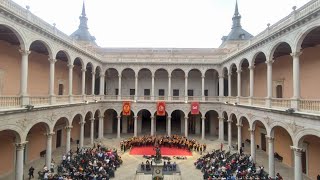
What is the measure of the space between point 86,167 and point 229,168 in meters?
10.8

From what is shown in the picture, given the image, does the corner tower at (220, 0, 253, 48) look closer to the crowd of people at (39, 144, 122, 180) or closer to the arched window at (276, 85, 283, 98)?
the arched window at (276, 85, 283, 98)

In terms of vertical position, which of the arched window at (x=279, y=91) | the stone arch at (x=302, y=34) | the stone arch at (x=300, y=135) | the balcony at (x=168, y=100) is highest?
the stone arch at (x=302, y=34)

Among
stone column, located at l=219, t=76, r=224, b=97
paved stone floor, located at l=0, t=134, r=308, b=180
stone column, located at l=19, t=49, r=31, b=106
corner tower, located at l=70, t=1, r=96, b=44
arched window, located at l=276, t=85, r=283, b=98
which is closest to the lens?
stone column, located at l=19, t=49, r=31, b=106

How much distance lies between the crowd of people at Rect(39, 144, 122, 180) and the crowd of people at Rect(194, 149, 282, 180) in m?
7.29

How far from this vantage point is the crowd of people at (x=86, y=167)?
15352mm

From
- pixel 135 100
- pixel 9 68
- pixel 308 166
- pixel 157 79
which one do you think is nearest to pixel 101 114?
pixel 135 100

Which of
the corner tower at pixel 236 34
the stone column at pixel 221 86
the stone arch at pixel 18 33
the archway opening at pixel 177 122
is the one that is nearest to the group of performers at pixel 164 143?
the archway opening at pixel 177 122

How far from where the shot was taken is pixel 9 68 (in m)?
16.9

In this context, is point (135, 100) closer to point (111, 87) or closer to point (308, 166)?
point (111, 87)

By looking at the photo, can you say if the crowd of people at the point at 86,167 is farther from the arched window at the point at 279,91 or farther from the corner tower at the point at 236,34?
the corner tower at the point at 236,34

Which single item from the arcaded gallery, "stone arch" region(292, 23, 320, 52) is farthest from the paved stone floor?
"stone arch" region(292, 23, 320, 52)

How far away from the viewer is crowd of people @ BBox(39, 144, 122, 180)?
15.4 metres

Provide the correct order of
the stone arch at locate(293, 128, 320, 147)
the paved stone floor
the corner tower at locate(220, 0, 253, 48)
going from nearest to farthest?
1. the stone arch at locate(293, 128, 320, 147)
2. the paved stone floor
3. the corner tower at locate(220, 0, 253, 48)

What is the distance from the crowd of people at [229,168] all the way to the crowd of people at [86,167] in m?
7.29
